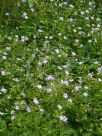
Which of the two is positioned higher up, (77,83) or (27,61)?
(27,61)

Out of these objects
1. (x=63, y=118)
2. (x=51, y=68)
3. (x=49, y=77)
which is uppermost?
(x=51, y=68)

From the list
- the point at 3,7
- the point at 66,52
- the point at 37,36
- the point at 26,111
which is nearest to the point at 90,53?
the point at 66,52

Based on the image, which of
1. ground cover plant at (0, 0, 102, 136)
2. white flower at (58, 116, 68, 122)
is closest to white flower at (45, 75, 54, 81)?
ground cover plant at (0, 0, 102, 136)

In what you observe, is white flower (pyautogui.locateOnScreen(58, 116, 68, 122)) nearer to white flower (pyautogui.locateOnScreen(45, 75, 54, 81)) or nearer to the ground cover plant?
the ground cover plant

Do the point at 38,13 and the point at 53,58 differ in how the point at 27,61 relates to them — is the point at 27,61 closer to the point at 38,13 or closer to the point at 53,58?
the point at 53,58

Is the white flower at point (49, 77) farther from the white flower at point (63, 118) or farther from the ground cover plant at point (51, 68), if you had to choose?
the white flower at point (63, 118)

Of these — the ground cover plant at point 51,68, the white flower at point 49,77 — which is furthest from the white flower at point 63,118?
the white flower at point 49,77

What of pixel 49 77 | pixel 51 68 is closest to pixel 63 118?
pixel 49 77

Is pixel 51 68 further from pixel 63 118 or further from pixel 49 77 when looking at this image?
pixel 63 118

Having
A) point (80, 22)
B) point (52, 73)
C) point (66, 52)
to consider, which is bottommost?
point (52, 73)
